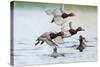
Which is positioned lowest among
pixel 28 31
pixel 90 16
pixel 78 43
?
pixel 78 43

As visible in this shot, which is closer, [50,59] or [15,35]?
[15,35]

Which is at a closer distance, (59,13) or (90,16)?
(59,13)

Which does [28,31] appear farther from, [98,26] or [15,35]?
[98,26]

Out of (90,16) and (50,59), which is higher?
(90,16)

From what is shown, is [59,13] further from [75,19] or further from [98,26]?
[98,26]

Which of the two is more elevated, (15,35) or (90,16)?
(90,16)
